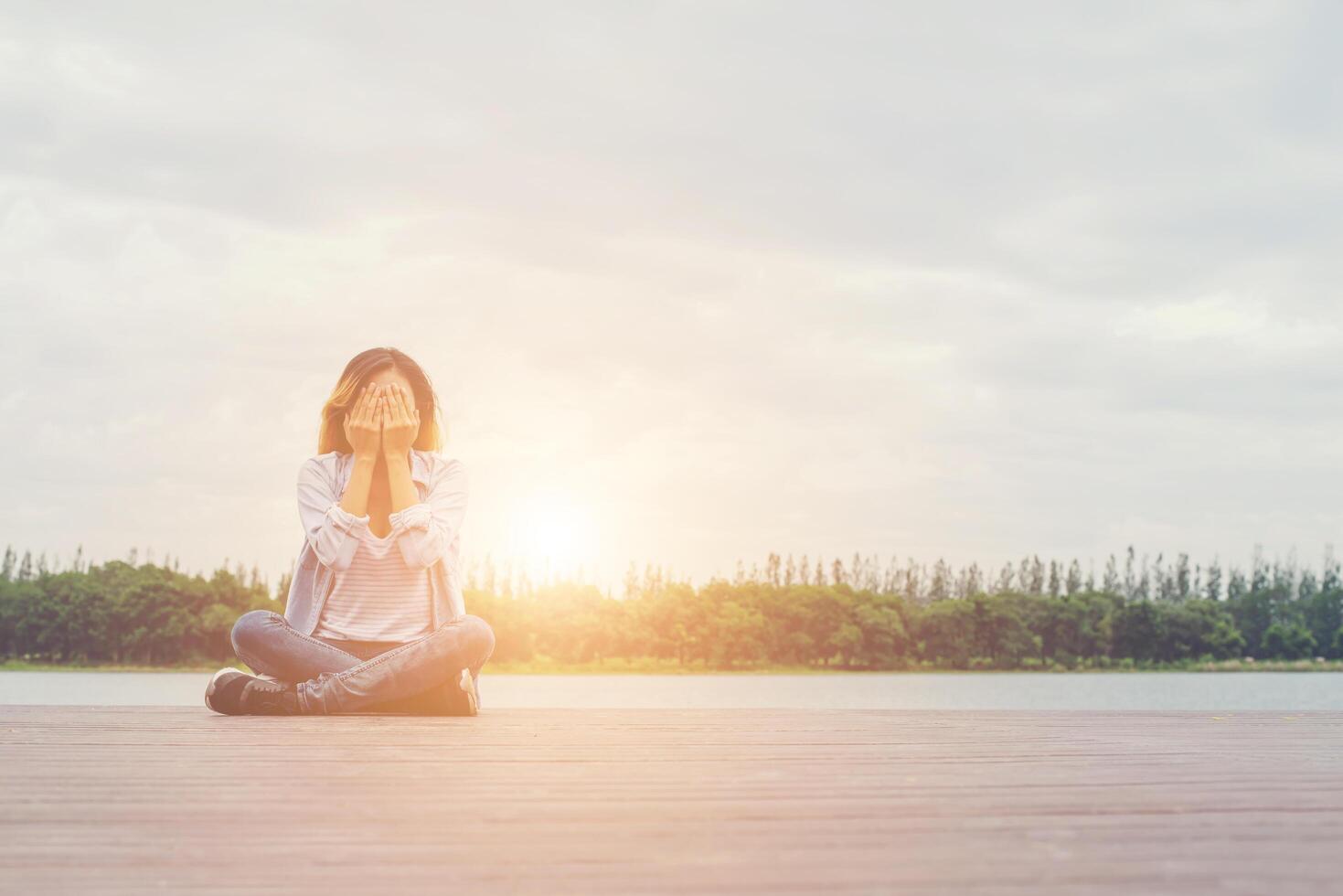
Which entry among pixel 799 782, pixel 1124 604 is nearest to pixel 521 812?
pixel 799 782

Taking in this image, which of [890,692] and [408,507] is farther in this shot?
[890,692]

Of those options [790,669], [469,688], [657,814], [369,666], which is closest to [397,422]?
[369,666]

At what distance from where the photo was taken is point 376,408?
7453 mm

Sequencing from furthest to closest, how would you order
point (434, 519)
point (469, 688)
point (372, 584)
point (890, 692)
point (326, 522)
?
point (890, 692) < point (372, 584) < point (434, 519) < point (326, 522) < point (469, 688)

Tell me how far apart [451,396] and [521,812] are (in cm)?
515

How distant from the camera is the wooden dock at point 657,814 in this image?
281 centimetres

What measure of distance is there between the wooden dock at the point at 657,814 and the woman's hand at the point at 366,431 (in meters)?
2.11

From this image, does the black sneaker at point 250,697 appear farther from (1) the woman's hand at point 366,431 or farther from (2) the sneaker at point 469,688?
(1) the woman's hand at point 366,431

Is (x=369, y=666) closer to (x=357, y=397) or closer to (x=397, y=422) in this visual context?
(x=397, y=422)

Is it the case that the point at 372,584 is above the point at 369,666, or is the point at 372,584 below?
above

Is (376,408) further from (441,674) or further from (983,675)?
(983,675)

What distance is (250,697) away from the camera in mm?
6992

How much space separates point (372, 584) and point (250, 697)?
104cm

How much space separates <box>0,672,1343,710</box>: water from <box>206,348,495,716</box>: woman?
44.9 metres
